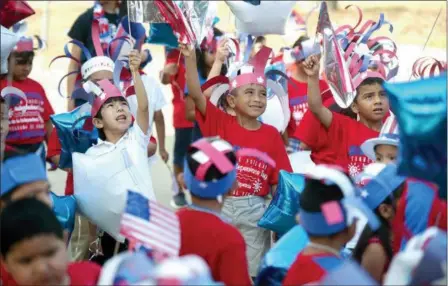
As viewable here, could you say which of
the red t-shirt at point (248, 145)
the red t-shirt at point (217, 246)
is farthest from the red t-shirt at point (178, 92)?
the red t-shirt at point (217, 246)

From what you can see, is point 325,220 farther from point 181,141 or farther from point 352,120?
point 181,141

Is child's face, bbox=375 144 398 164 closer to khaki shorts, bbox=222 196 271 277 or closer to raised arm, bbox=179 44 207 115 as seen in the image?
khaki shorts, bbox=222 196 271 277

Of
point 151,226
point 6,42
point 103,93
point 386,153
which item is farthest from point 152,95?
point 151,226

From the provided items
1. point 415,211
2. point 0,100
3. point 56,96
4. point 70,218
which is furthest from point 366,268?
point 56,96

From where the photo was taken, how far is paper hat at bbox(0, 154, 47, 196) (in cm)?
376

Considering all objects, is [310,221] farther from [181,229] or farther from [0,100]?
[0,100]

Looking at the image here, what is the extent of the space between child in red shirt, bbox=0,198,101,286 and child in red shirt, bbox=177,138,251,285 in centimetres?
54

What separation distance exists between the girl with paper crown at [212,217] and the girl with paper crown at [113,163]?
1.35 m

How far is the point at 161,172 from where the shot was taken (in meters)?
9.76

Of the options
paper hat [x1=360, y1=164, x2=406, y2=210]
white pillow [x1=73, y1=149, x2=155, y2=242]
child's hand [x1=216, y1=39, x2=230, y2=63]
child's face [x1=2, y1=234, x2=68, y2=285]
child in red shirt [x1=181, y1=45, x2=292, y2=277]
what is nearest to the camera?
child's face [x1=2, y1=234, x2=68, y2=285]

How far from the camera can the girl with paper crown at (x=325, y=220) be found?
363 cm

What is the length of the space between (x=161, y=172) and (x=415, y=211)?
575 cm

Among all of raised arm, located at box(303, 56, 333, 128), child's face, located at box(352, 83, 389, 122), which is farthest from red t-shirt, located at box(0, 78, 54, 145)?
child's face, located at box(352, 83, 389, 122)

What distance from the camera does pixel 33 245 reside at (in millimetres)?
3389
